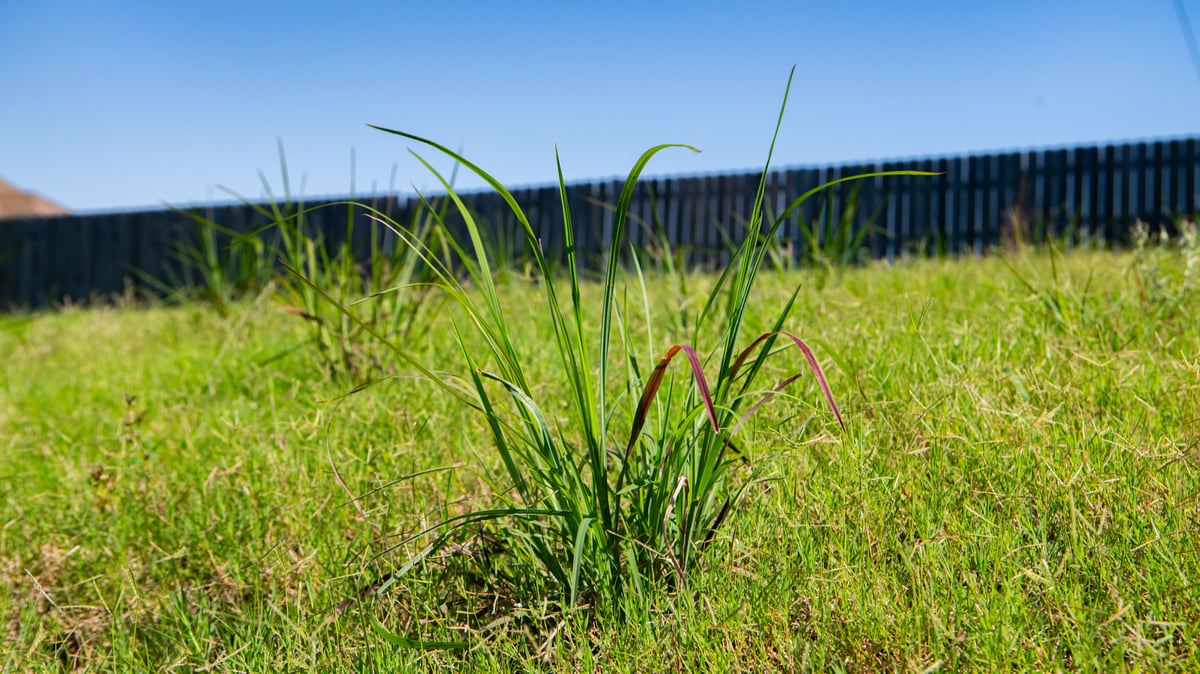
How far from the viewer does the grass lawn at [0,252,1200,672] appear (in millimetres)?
1091

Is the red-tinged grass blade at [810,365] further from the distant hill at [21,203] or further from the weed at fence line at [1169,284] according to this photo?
the distant hill at [21,203]

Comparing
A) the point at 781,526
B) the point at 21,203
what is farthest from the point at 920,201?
the point at 21,203

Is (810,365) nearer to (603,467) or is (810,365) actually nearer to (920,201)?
(603,467)

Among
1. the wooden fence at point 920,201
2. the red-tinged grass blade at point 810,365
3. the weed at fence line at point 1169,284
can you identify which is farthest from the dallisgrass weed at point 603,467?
the wooden fence at point 920,201

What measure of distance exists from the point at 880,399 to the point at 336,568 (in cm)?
130

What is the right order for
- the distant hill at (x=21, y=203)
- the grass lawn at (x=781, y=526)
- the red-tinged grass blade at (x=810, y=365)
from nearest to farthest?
the red-tinged grass blade at (x=810, y=365) → the grass lawn at (x=781, y=526) → the distant hill at (x=21, y=203)

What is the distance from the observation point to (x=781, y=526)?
1.31m

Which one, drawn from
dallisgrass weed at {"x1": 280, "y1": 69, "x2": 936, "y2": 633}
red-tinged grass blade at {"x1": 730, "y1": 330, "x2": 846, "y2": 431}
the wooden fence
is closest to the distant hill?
the wooden fence

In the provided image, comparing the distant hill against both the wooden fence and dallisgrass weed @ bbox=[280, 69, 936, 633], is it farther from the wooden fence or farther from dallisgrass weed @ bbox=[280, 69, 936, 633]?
dallisgrass weed @ bbox=[280, 69, 936, 633]

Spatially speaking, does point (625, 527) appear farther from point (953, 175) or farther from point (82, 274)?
point (82, 274)

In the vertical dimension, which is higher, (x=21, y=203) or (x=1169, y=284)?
(x=21, y=203)

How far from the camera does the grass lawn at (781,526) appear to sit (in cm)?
109

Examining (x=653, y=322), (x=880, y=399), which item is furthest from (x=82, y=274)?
(x=880, y=399)

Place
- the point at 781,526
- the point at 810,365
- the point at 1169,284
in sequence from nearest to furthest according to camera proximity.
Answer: the point at 810,365, the point at 781,526, the point at 1169,284
